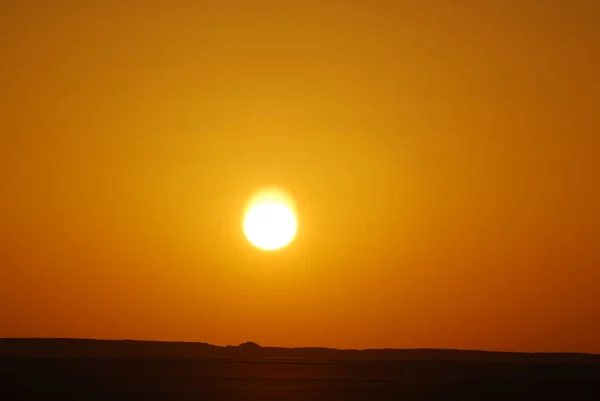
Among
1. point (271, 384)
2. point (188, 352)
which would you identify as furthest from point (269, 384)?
point (188, 352)

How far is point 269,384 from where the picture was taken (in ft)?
196

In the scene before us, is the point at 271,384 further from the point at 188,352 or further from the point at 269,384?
the point at 188,352

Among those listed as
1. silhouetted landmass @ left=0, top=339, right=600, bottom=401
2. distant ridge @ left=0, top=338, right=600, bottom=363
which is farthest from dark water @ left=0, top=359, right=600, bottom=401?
distant ridge @ left=0, top=338, right=600, bottom=363

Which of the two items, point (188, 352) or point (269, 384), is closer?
point (269, 384)

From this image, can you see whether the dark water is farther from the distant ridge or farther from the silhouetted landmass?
the distant ridge

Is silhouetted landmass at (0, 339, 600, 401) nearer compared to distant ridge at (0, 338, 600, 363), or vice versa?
silhouetted landmass at (0, 339, 600, 401)

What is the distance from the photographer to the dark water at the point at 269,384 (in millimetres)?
50875

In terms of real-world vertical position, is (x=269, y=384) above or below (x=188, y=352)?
below

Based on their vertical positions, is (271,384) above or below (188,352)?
below

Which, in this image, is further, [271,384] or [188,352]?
[188,352]

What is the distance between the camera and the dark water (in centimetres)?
5088

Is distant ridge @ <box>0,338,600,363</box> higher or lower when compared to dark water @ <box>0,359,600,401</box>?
higher

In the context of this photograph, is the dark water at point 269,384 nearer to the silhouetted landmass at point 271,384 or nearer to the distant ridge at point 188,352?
the silhouetted landmass at point 271,384

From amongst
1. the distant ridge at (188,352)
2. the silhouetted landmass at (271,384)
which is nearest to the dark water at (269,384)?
the silhouetted landmass at (271,384)
